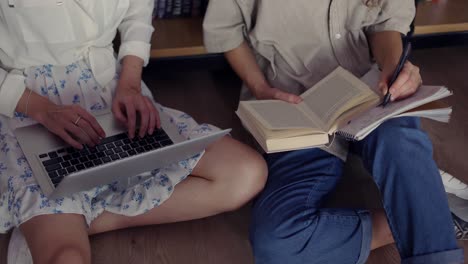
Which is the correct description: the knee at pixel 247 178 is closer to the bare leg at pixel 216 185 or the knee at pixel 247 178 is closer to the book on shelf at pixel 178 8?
the bare leg at pixel 216 185

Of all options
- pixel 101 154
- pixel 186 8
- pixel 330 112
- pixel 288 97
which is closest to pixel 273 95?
→ pixel 288 97

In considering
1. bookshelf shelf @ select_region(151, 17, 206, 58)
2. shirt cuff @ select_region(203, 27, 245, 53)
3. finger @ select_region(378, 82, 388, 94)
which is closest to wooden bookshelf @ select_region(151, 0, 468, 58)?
bookshelf shelf @ select_region(151, 17, 206, 58)

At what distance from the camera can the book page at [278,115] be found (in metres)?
1.01

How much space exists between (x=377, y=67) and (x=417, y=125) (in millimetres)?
192

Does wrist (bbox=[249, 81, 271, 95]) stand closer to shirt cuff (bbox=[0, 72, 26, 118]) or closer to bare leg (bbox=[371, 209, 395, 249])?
bare leg (bbox=[371, 209, 395, 249])

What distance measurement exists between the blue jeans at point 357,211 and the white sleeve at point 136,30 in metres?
0.38

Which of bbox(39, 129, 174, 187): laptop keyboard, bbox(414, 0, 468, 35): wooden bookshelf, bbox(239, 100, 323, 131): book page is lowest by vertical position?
bbox(414, 0, 468, 35): wooden bookshelf

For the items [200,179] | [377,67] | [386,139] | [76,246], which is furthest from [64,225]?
[377,67]

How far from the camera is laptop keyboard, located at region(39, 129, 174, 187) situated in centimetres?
95

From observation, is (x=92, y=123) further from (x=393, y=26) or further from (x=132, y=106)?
(x=393, y=26)

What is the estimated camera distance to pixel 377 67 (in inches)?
47.3

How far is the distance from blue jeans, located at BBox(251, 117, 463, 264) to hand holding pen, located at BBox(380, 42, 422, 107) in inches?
2.0

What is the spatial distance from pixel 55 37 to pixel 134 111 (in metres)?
0.21

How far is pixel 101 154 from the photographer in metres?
0.98
